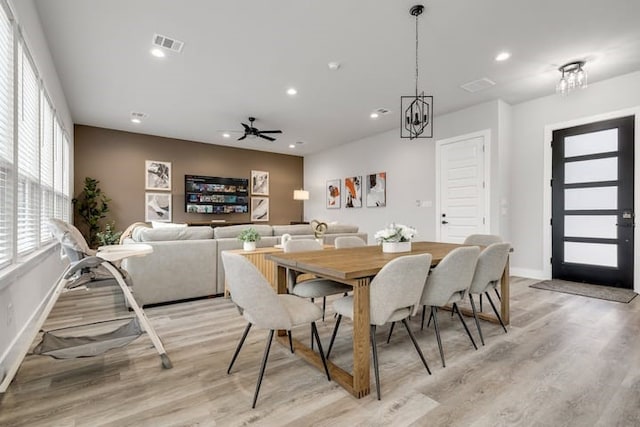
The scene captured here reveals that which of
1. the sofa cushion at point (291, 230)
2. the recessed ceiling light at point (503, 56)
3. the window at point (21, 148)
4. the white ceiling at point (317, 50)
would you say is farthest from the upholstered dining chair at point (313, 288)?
the recessed ceiling light at point (503, 56)

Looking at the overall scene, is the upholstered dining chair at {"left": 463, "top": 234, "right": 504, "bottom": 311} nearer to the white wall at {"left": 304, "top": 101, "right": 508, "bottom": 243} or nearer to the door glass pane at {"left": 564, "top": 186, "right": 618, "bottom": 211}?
the white wall at {"left": 304, "top": 101, "right": 508, "bottom": 243}

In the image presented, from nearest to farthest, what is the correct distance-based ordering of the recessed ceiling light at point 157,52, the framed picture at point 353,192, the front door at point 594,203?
the recessed ceiling light at point 157,52, the front door at point 594,203, the framed picture at point 353,192

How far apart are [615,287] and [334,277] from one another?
15.2ft

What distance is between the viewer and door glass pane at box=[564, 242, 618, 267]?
13.8 ft

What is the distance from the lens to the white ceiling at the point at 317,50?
274cm

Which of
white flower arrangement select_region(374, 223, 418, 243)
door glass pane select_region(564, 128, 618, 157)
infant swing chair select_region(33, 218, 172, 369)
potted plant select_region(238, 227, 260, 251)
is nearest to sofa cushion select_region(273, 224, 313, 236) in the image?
potted plant select_region(238, 227, 260, 251)

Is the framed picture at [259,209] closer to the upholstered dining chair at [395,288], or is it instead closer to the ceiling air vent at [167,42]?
the ceiling air vent at [167,42]

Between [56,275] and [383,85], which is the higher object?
[383,85]

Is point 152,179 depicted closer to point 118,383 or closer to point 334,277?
point 118,383

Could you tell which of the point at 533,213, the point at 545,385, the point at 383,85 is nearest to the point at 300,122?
the point at 383,85

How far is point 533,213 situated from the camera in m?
4.88

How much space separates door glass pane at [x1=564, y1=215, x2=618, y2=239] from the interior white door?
115cm

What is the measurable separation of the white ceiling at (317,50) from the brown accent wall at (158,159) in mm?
1165

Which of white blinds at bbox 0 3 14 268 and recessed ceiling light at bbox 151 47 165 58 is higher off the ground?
recessed ceiling light at bbox 151 47 165 58
